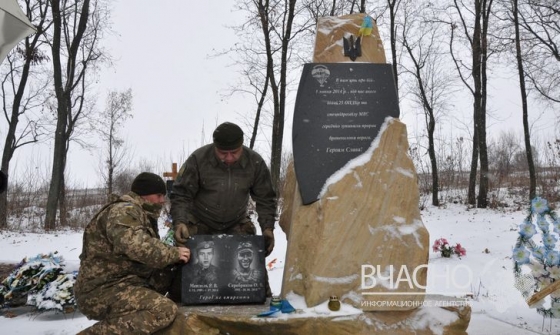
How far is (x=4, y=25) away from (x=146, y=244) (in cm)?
189

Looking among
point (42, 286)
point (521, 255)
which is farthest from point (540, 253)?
point (42, 286)

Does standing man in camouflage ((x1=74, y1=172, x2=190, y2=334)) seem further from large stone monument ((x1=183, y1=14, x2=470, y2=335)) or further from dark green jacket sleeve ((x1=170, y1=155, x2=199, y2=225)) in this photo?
dark green jacket sleeve ((x1=170, y1=155, x2=199, y2=225))

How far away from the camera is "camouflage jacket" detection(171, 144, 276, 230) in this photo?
3.72 m

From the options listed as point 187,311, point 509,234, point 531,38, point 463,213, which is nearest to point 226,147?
point 187,311

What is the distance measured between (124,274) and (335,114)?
1857 millimetres

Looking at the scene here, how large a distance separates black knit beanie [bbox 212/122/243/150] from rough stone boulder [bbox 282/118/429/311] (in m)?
0.68

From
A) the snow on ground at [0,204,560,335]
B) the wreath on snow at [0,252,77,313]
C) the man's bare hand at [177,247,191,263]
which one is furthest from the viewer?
the wreath on snow at [0,252,77,313]

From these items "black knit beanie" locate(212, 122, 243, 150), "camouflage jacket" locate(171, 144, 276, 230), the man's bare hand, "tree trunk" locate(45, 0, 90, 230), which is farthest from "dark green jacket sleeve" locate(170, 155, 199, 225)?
"tree trunk" locate(45, 0, 90, 230)

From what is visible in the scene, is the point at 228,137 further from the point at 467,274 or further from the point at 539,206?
the point at 467,274

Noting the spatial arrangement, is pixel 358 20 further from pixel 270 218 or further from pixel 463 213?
pixel 463 213

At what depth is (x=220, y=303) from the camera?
3373mm

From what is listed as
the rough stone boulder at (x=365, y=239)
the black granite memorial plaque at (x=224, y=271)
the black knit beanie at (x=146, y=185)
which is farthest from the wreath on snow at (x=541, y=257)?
the black knit beanie at (x=146, y=185)

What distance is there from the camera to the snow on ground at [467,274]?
14.5 ft

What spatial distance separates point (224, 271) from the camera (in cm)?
340
